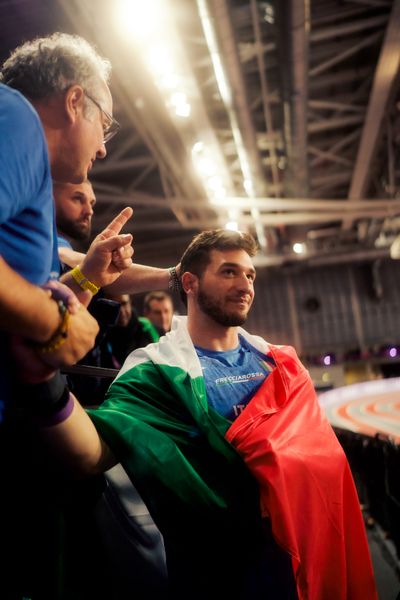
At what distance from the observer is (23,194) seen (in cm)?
72

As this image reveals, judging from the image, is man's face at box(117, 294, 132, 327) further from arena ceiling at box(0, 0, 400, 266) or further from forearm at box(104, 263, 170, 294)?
arena ceiling at box(0, 0, 400, 266)

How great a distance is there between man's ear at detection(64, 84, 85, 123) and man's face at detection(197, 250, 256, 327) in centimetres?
79

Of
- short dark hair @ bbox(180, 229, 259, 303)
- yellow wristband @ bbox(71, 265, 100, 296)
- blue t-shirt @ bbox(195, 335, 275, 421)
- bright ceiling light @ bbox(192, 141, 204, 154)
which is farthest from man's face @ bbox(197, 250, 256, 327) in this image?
bright ceiling light @ bbox(192, 141, 204, 154)

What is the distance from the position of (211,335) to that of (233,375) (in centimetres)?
20

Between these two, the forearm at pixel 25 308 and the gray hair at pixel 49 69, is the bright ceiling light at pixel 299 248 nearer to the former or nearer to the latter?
the gray hair at pixel 49 69

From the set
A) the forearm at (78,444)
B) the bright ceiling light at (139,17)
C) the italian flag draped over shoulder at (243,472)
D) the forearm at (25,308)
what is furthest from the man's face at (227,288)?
the bright ceiling light at (139,17)

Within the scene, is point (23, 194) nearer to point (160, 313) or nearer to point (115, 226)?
point (115, 226)

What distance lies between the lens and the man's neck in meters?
1.54

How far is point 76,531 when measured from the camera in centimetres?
110

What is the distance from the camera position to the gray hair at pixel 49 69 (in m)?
0.97

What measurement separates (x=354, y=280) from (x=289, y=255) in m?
3.35

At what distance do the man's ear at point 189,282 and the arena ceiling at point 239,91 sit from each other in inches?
79.3

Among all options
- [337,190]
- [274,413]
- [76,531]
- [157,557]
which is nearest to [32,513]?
[76,531]

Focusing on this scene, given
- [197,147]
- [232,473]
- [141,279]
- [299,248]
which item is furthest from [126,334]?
[299,248]
